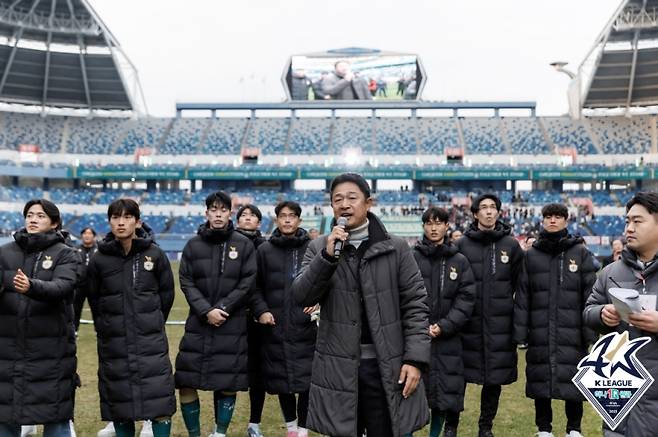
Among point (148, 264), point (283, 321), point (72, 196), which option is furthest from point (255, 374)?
point (72, 196)

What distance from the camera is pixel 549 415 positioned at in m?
5.77

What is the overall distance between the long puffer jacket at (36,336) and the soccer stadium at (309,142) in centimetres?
3530

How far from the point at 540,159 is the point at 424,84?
12.3 meters

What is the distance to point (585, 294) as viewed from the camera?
18.3 ft

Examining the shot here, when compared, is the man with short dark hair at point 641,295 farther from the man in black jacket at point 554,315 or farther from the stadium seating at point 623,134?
the stadium seating at point 623,134

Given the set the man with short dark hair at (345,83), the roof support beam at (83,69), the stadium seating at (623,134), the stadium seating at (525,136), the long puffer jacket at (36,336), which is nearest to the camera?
the long puffer jacket at (36,336)

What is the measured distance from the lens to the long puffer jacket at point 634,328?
3.12 m

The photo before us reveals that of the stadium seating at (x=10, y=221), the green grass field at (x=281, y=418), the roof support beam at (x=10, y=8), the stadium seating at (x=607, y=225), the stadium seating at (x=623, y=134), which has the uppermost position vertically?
the roof support beam at (x=10, y=8)

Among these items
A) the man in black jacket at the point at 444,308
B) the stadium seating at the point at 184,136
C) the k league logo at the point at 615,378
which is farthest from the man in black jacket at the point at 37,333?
the stadium seating at the point at 184,136

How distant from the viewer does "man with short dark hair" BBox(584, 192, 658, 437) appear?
3098mm

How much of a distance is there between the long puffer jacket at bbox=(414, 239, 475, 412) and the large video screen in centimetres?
4849

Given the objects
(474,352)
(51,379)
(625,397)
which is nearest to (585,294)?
(474,352)

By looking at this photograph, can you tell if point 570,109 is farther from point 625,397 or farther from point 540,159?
point 625,397

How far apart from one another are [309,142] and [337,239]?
50077 millimetres
